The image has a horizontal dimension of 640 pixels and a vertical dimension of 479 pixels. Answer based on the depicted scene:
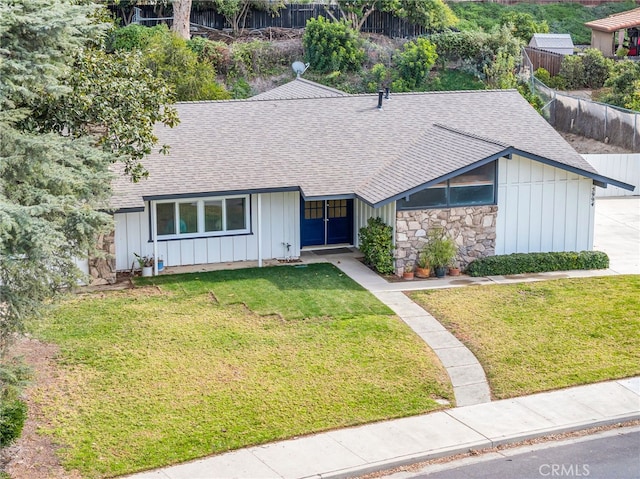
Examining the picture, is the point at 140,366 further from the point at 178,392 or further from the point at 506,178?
the point at 506,178

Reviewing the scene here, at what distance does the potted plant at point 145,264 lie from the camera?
23.7 metres

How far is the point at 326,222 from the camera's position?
26.4 metres

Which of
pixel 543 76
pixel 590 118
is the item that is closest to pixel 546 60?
pixel 543 76

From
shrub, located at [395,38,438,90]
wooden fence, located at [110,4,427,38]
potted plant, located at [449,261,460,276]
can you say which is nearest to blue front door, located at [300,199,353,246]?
potted plant, located at [449,261,460,276]

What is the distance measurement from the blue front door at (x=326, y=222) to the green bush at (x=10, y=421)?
41.5ft

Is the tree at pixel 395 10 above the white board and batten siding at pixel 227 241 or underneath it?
above

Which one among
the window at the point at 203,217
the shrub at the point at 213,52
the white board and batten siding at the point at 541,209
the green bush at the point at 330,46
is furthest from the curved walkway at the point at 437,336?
the green bush at the point at 330,46

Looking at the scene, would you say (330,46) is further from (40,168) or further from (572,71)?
(40,168)

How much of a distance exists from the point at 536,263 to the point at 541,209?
1543mm

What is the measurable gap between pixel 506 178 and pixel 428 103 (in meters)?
5.17

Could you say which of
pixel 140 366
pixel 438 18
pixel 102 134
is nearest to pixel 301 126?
pixel 102 134

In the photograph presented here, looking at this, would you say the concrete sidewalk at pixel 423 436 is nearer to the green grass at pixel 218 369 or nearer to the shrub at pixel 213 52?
A: the green grass at pixel 218 369

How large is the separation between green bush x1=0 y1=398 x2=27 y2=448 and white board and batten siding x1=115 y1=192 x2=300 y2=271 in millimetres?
9366

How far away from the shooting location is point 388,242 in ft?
79.0
